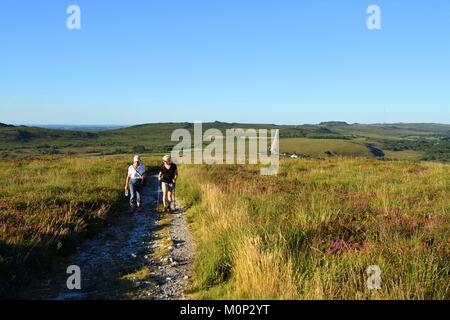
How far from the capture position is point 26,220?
9898 millimetres

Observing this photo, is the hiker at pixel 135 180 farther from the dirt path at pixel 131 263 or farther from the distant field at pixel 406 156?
the distant field at pixel 406 156

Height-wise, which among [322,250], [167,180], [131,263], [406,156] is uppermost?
[167,180]

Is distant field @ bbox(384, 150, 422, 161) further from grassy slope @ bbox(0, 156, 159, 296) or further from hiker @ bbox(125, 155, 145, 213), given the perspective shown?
grassy slope @ bbox(0, 156, 159, 296)

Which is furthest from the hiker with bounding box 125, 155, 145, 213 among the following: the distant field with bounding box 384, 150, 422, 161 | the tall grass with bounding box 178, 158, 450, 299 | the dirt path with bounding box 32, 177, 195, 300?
the distant field with bounding box 384, 150, 422, 161

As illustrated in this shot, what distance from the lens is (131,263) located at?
8.43m

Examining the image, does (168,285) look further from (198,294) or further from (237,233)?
(237,233)

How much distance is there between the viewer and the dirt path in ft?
22.0

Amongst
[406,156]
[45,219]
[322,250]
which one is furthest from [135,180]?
[406,156]

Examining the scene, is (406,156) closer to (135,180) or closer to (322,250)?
(135,180)

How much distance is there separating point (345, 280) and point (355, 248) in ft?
3.77

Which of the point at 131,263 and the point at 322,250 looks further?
the point at 131,263

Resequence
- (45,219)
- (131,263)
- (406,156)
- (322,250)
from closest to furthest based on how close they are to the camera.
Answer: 1. (322,250)
2. (131,263)
3. (45,219)
4. (406,156)

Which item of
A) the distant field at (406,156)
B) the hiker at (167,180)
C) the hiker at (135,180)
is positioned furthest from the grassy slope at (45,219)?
the distant field at (406,156)
